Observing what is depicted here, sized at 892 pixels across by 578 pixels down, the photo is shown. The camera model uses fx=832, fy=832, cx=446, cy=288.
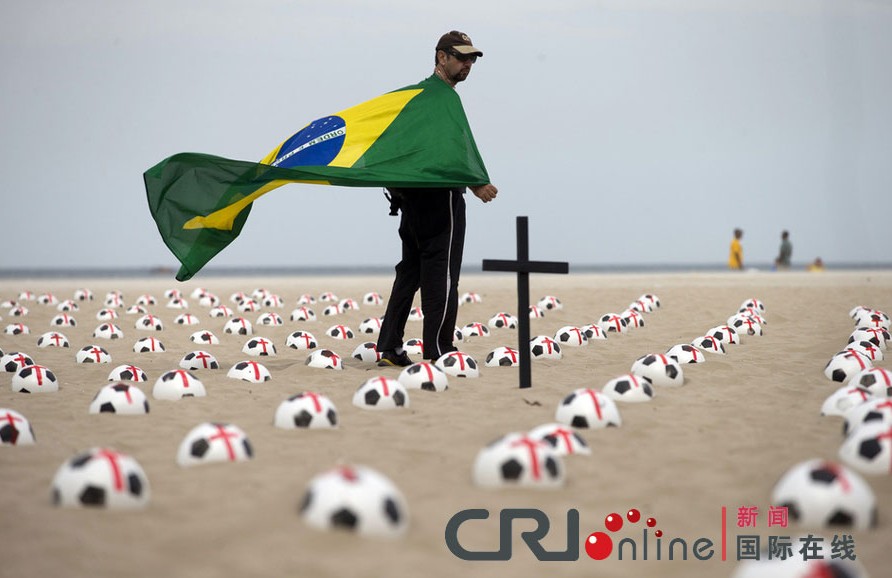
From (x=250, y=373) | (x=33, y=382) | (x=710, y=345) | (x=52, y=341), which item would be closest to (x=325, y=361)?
(x=250, y=373)

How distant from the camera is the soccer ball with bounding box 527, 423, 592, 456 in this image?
523 cm

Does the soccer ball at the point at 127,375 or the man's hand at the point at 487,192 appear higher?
the man's hand at the point at 487,192

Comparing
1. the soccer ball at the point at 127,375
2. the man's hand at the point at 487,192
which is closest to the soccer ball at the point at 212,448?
the soccer ball at the point at 127,375

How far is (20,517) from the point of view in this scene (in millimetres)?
4254

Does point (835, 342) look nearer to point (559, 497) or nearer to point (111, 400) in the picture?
point (559, 497)

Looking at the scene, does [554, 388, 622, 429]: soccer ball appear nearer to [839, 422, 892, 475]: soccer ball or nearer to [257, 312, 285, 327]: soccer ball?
[839, 422, 892, 475]: soccer ball

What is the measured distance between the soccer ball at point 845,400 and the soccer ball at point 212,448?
4.30 m

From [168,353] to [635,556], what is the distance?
8.73 meters

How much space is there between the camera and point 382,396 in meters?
6.80

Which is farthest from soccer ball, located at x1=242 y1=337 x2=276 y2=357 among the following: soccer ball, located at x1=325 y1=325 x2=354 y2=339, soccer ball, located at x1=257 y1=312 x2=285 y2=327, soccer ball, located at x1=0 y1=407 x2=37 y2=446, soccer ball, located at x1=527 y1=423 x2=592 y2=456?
soccer ball, located at x1=527 y1=423 x2=592 y2=456

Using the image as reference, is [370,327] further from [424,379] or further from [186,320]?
[424,379]

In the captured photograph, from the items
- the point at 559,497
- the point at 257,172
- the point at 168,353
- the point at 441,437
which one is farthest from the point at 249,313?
the point at 559,497

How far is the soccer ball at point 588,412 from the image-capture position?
6.02 m

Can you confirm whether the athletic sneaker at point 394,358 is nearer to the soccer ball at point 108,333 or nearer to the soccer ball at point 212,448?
the soccer ball at point 212,448
